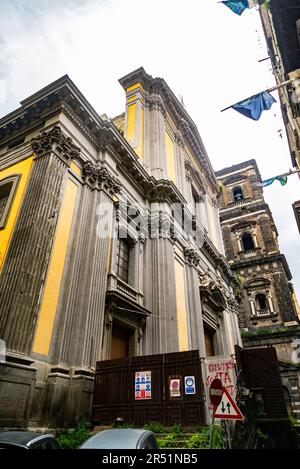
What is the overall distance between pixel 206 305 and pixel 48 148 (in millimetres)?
12859

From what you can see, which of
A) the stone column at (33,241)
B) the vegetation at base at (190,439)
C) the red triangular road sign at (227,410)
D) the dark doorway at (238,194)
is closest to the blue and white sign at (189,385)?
the vegetation at base at (190,439)

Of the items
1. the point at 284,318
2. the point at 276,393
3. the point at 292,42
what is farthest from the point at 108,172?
the point at 284,318

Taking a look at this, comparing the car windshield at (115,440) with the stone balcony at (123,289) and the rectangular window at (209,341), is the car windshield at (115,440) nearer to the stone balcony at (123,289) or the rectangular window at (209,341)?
the stone balcony at (123,289)

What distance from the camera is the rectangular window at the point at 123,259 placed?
41.1ft

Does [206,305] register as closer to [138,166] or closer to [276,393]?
[276,393]

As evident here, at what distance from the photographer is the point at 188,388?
7816 mm

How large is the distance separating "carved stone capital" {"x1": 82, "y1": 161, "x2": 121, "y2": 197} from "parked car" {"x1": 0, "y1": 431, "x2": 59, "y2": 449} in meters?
8.62

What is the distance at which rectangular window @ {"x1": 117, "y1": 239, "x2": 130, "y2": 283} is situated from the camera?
12.5m

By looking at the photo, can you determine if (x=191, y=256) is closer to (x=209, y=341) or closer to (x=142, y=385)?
(x=209, y=341)

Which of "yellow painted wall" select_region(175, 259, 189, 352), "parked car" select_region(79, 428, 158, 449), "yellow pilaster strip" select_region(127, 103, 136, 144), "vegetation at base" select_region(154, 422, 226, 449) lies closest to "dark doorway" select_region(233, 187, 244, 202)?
"yellow pilaster strip" select_region(127, 103, 136, 144)

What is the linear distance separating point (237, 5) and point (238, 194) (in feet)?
92.7

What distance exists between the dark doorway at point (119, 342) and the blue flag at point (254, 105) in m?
8.50

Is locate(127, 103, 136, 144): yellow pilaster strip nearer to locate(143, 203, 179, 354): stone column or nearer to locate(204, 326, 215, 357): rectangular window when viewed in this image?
locate(143, 203, 179, 354): stone column

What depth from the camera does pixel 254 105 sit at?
9.66m
